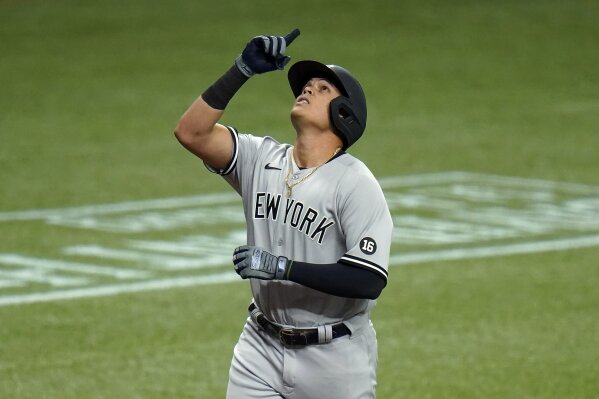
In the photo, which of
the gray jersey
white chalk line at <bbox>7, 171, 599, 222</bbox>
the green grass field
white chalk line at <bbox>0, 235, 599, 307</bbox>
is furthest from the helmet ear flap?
white chalk line at <bbox>7, 171, 599, 222</bbox>

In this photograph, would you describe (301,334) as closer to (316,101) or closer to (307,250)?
(307,250)

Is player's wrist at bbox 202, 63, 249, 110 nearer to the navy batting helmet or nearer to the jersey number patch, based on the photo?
the navy batting helmet

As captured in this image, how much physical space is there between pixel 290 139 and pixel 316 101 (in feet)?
A: 41.1

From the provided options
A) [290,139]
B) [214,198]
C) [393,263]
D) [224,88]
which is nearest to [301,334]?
[224,88]

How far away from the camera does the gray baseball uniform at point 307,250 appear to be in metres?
6.32

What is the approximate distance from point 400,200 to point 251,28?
11.1m

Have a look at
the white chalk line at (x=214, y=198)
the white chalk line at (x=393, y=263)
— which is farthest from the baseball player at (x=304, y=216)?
the white chalk line at (x=214, y=198)

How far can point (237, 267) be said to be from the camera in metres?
6.16

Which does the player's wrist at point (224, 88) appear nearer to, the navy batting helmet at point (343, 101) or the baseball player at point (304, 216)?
the baseball player at point (304, 216)

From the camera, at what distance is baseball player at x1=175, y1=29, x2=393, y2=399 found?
20.9 feet

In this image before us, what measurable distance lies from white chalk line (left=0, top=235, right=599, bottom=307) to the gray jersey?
17.9 feet

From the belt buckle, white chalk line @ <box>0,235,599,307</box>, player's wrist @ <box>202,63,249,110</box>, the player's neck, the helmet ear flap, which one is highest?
player's wrist @ <box>202,63,249,110</box>

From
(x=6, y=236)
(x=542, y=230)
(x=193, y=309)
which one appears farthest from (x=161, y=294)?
(x=542, y=230)

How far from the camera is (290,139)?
62.3 ft
